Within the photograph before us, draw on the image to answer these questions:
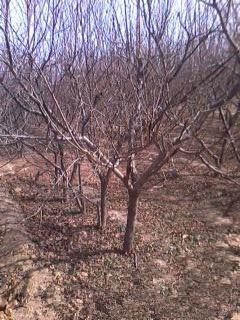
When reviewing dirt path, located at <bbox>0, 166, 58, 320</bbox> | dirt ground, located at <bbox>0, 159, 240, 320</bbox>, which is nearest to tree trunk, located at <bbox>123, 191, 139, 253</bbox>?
dirt ground, located at <bbox>0, 159, 240, 320</bbox>

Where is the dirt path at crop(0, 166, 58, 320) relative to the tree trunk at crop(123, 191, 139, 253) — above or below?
below

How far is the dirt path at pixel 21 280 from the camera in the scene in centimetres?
488

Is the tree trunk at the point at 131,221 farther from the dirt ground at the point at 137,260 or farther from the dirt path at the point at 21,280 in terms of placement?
the dirt path at the point at 21,280

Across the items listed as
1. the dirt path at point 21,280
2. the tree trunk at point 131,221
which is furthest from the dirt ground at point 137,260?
the tree trunk at point 131,221

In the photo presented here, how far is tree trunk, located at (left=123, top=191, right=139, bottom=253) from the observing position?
529 centimetres

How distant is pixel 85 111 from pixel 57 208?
2.11 metres

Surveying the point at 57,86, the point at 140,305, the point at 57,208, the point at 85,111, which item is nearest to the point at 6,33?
the point at 85,111

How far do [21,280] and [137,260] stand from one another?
1388 mm

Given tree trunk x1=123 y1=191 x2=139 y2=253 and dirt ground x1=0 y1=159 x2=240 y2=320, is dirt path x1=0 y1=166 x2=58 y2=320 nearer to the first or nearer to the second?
dirt ground x1=0 y1=159 x2=240 y2=320

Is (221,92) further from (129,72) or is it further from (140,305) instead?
(140,305)

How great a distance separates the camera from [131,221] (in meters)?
5.51

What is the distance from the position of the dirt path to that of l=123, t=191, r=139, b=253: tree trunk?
3.25 feet

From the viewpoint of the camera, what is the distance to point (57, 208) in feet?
23.9

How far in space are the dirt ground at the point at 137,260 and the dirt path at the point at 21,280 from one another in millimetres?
12
